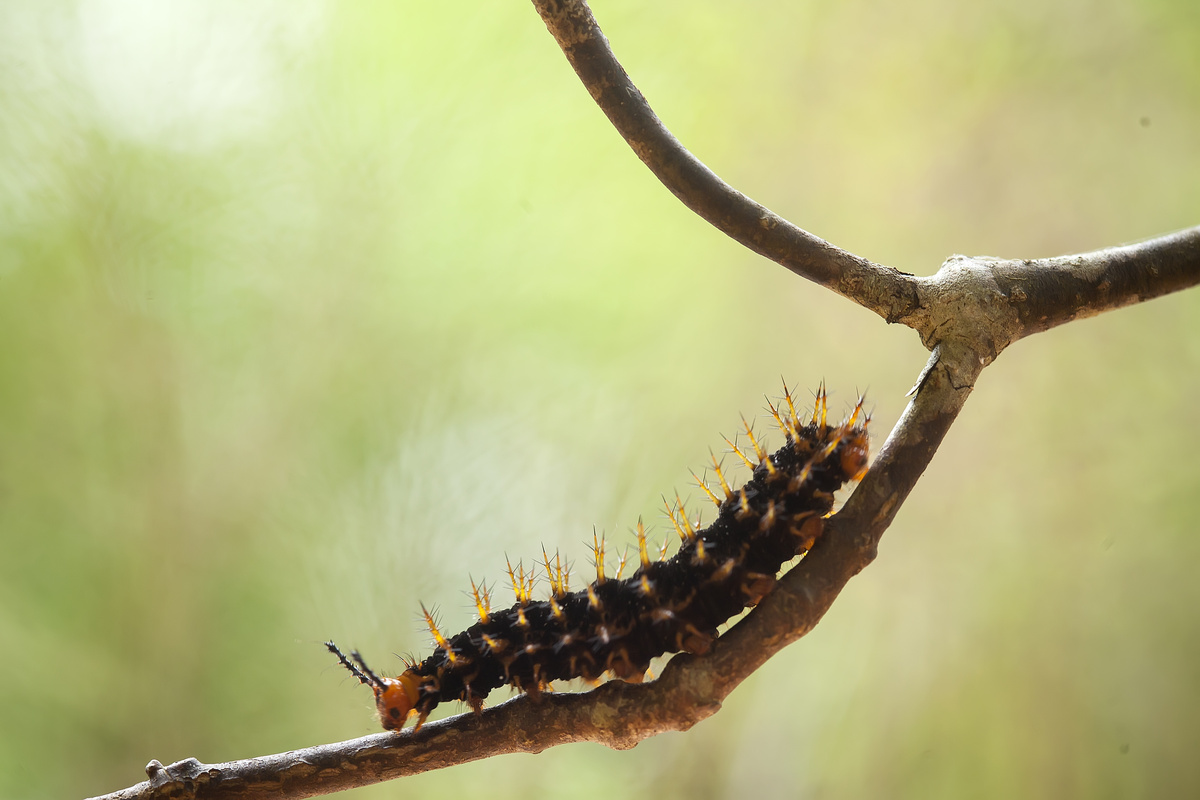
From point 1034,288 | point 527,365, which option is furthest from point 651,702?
point 527,365

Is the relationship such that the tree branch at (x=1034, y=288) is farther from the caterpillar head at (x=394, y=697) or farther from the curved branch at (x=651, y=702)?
the caterpillar head at (x=394, y=697)

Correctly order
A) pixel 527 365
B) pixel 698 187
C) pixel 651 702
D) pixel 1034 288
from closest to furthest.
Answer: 1. pixel 651 702
2. pixel 698 187
3. pixel 1034 288
4. pixel 527 365

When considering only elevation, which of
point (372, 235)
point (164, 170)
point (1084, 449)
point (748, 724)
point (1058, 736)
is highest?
point (164, 170)

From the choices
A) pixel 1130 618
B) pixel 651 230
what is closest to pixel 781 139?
pixel 651 230

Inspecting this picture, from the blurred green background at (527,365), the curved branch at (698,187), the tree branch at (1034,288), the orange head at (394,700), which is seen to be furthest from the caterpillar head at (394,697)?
the blurred green background at (527,365)

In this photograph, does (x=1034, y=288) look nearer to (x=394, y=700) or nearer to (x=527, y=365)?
(x=394, y=700)

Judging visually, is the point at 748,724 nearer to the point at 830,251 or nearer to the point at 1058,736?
the point at 1058,736
